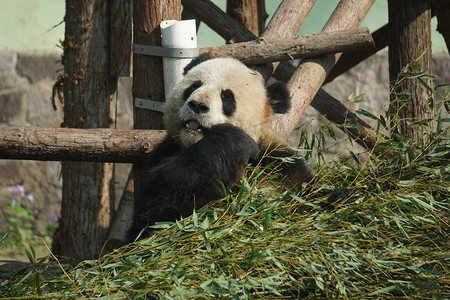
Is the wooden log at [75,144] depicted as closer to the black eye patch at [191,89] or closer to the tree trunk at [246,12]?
the black eye patch at [191,89]

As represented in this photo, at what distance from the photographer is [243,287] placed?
2080 mm

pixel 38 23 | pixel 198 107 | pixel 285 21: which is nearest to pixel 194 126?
pixel 198 107

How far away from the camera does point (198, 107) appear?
3.05 meters

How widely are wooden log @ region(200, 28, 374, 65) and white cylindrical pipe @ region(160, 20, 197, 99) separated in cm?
34

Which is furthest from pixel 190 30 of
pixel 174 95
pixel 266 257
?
pixel 266 257

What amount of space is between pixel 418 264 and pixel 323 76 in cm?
238

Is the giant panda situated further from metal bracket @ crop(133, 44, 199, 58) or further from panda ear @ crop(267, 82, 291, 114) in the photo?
metal bracket @ crop(133, 44, 199, 58)

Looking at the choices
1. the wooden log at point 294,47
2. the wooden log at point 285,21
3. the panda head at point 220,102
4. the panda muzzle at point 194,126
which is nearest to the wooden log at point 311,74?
the wooden log at point 294,47

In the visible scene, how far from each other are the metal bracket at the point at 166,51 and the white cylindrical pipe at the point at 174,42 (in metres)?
0.02

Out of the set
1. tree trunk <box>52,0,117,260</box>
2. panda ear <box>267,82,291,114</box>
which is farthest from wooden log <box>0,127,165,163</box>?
tree trunk <box>52,0,117,260</box>

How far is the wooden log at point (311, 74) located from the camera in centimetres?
405

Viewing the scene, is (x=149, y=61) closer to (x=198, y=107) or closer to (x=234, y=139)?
(x=198, y=107)

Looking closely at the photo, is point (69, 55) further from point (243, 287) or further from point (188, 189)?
point (243, 287)

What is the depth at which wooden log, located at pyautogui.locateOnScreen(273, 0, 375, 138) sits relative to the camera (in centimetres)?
405
